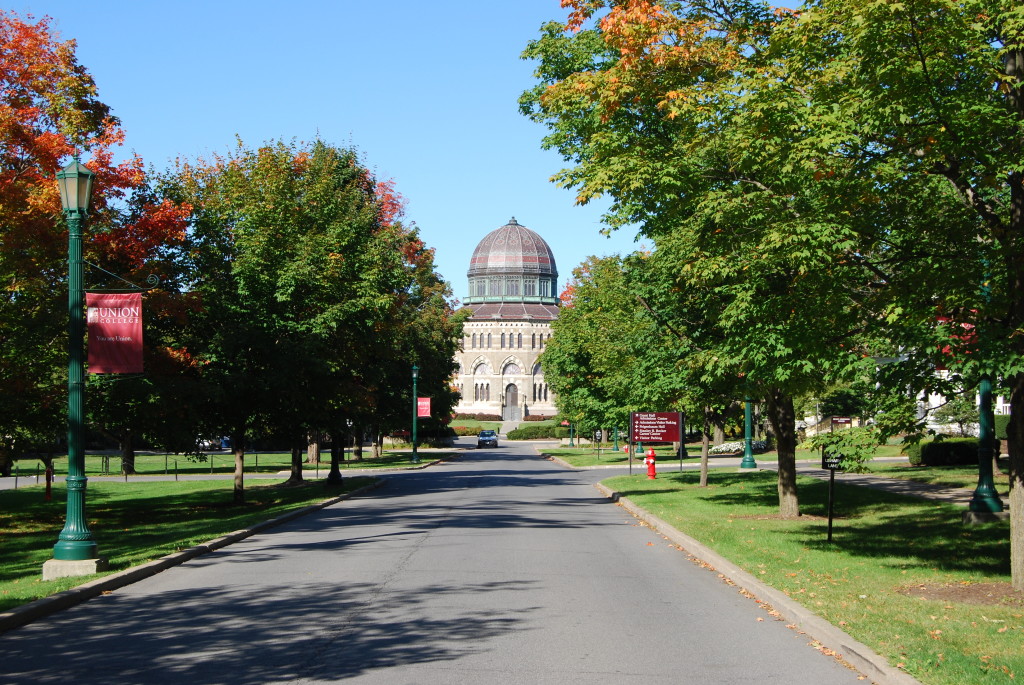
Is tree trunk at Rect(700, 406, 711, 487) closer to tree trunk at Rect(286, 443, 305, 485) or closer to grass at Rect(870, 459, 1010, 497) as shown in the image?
grass at Rect(870, 459, 1010, 497)

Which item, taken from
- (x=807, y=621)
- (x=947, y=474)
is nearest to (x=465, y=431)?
(x=947, y=474)

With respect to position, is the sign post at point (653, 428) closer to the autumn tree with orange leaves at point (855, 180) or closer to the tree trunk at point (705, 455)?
the tree trunk at point (705, 455)

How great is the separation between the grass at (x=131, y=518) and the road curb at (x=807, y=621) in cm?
759

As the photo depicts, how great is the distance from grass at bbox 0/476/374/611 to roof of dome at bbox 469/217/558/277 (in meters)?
104

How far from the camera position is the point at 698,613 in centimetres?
1011

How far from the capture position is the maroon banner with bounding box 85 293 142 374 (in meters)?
13.9

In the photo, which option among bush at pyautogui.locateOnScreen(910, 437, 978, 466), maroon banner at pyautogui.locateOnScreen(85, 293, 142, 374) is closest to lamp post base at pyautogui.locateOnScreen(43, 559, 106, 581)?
maroon banner at pyautogui.locateOnScreen(85, 293, 142, 374)

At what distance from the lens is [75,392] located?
44.5 ft

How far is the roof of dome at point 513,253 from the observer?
140250 millimetres

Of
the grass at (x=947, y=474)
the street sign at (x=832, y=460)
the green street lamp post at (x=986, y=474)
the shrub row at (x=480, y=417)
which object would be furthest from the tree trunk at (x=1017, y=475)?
the shrub row at (x=480, y=417)

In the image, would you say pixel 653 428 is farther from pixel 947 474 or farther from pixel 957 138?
pixel 957 138

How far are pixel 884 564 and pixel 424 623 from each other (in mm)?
6477

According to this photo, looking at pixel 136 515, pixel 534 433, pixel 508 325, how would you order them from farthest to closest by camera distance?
pixel 508 325 < pixel 534 433 < pixel 136 515

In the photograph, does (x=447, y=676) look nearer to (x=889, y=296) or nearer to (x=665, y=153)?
(x=889, y=296)
